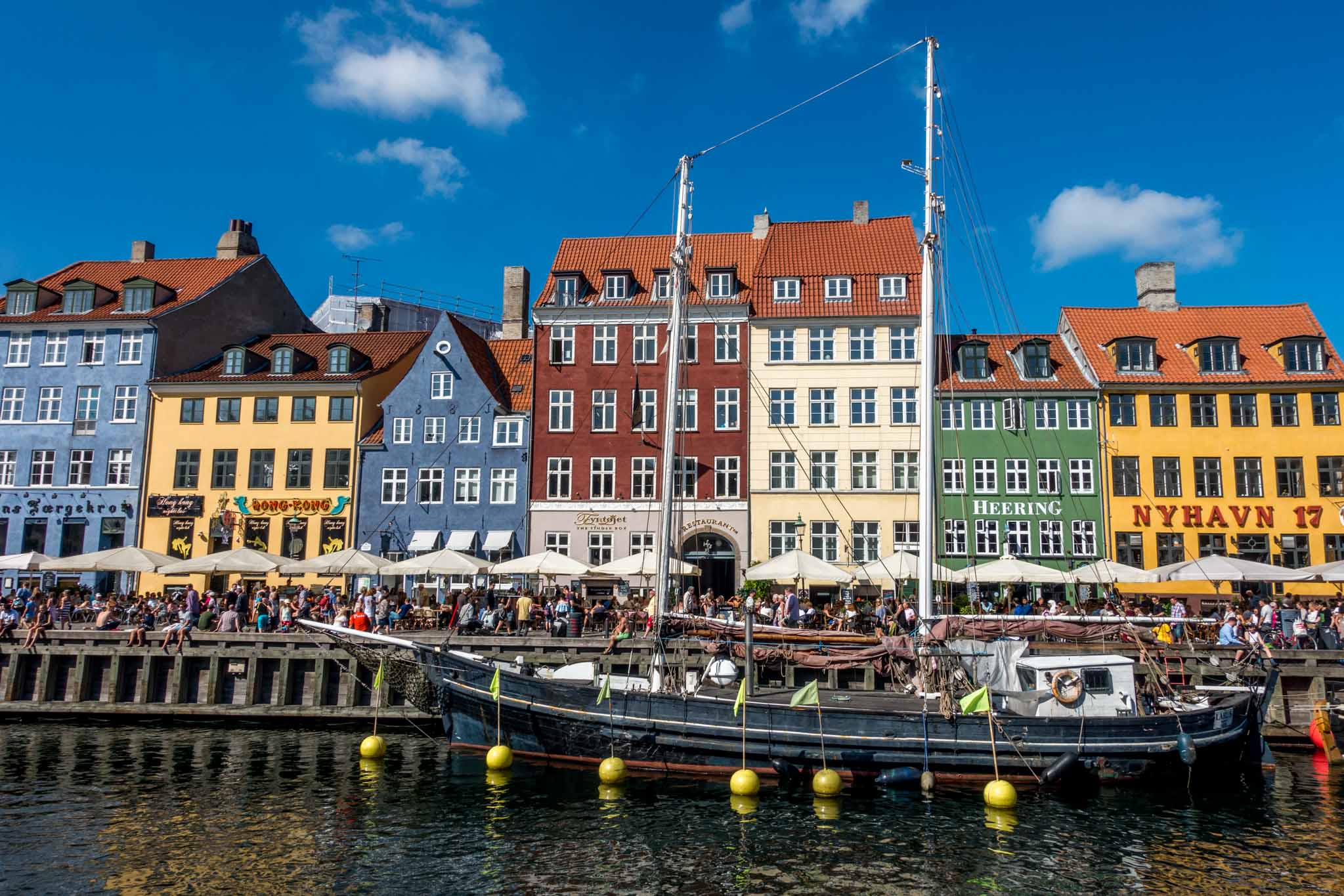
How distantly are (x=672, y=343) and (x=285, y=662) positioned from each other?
1453 cm

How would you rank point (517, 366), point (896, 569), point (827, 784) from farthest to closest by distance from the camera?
1. point (517, 366)
2. point (896, 569)
3. point (827, 784)

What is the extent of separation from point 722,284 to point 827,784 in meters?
29.0

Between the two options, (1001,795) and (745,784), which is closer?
(1001,795)

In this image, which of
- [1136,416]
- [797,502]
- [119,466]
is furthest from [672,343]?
[119,466]

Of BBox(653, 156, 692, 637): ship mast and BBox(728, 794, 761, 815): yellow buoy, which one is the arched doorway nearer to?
BBox(653, 156, 692, 637): ship mast

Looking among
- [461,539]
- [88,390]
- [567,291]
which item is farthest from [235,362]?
[567,291]

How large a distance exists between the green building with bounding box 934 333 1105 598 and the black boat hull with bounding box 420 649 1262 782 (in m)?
Result: 19.5

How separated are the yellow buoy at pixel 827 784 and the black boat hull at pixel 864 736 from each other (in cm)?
96

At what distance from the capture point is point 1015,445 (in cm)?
4272

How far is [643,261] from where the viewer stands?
156 ft

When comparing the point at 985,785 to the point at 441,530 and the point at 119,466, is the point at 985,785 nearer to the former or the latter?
the point at 441,530

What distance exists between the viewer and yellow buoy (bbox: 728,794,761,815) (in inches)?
752

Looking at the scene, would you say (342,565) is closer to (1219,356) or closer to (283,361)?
(283,361)

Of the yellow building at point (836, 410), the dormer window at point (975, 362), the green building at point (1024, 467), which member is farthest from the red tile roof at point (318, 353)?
the dormer window at point (975, 362)
